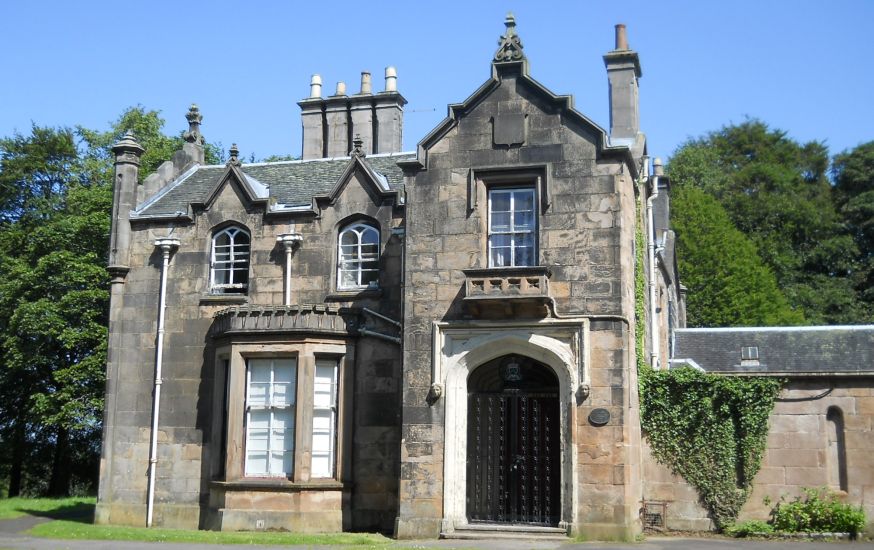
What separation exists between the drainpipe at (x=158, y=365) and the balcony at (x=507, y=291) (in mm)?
8217

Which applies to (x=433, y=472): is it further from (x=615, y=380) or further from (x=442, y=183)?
(x=442, y=183)

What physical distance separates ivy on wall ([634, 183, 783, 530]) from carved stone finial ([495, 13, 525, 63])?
617 centimetres

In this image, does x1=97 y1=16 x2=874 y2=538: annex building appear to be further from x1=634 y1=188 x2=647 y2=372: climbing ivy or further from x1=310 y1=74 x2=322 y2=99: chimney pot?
x1=310 y1=74 x2=322 y2=99: chimney pot

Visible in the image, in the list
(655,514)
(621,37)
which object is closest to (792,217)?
(621,37)

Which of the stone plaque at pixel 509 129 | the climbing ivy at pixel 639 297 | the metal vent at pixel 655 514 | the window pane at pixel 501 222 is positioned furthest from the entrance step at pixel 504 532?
the stone plaque at pixel 509 129

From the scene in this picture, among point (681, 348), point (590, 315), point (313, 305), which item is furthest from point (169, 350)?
point (681, 348)

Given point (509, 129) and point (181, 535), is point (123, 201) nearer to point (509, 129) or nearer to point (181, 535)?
point (181, 535)

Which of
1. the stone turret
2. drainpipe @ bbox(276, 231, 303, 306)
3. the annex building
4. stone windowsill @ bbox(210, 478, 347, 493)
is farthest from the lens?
the stone turret

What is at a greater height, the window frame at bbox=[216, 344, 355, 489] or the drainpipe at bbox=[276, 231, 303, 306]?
the drainpipe at bbox=[276, 231, 303, 306]

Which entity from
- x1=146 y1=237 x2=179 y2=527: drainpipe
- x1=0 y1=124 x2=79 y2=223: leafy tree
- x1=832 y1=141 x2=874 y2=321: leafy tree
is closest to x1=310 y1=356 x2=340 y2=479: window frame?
x1=146 y1=237 x2=179 y2=527: drainpipe

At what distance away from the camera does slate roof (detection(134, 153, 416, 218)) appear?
81.9ft

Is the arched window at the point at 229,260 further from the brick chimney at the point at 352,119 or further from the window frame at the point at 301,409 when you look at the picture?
the brick chimney at the point at 352,119

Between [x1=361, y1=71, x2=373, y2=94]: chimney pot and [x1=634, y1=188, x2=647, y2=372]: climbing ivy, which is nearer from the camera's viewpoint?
[x1=634, y1=188, x2=647, y2=372]: climbing ivy

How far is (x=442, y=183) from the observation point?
20875 millimetres
